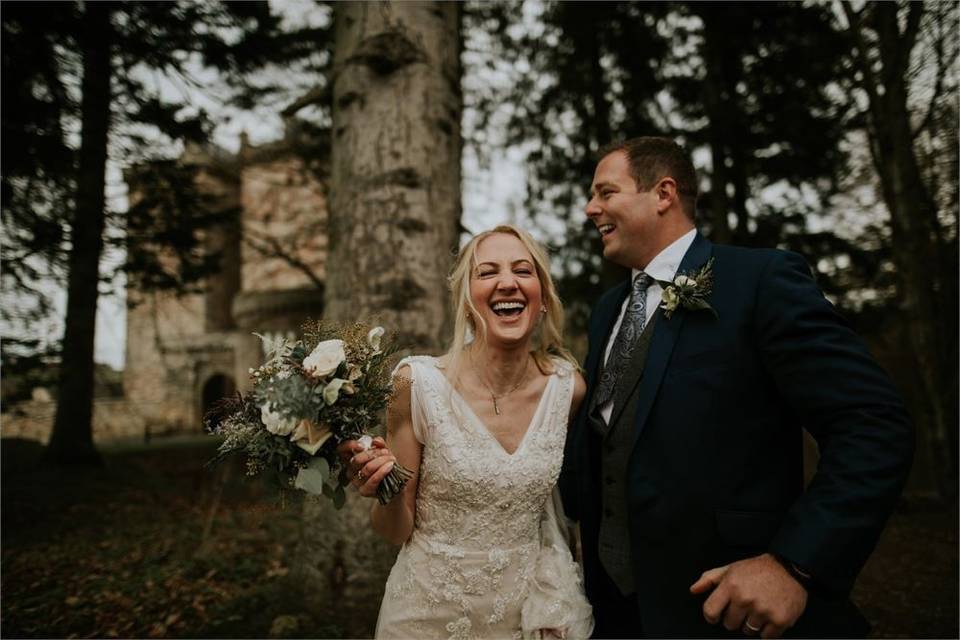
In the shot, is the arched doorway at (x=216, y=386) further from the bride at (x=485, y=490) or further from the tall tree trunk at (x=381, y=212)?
the bride at (x=485, y=490)

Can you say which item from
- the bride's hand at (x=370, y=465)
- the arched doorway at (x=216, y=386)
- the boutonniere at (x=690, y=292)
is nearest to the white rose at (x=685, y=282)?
the boutonniere at (x=690, y=292)

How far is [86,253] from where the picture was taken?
342 inches

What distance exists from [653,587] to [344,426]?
4.46 ft

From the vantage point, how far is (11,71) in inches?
257

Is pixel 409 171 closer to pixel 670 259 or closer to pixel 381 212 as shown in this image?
pixel 381 212

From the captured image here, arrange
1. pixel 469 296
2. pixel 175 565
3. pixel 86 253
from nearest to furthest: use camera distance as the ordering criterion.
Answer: pixel 469 296 < pixel 175 565 < pixel 86 253

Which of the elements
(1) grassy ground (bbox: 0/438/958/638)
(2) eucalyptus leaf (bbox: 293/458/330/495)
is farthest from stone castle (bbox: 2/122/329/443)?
(2) eucalyptus leaf (bbox: 293/458/330/495)

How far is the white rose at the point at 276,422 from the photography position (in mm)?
1897

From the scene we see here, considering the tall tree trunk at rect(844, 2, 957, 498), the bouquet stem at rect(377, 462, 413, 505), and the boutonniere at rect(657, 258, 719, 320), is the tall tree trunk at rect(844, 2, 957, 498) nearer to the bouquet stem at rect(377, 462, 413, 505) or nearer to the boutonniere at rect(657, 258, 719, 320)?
the boutonniere at rect(657, 258, 719, 320)

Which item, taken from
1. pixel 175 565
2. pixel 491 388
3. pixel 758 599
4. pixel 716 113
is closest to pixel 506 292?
pixel 491 388

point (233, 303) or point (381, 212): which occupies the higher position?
point (233, 303)

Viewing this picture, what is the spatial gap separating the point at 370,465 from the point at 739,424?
1404mm

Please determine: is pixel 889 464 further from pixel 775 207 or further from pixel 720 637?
pixel 775 207

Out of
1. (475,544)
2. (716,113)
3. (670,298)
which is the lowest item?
(475,544)
